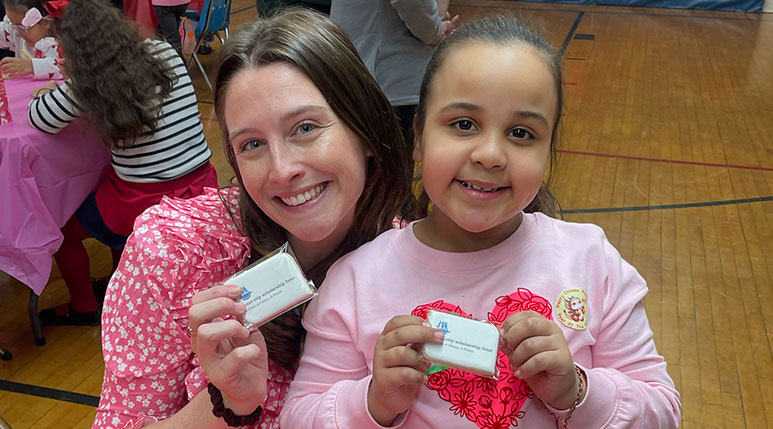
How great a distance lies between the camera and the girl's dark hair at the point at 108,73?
7.82 feet

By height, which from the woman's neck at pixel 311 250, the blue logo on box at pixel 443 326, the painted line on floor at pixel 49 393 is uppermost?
the blue logo on box at pixel 443 326

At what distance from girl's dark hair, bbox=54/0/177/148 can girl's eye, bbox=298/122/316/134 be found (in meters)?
1.60

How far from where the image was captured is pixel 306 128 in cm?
100

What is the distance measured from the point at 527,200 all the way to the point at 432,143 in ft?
0.51

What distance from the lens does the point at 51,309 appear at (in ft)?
9.45

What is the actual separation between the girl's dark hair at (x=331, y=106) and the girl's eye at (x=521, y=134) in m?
0.26

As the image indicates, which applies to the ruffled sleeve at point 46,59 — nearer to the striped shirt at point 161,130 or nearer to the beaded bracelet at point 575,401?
the striped shirt at point 161,130

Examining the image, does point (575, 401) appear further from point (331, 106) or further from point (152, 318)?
point (152, 318)

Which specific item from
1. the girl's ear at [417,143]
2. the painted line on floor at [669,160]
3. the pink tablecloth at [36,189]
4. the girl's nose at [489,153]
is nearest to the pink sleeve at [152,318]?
the girl's ear at [417,143]

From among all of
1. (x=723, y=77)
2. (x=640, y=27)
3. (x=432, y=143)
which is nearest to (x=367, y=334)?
(x=432, y=143)

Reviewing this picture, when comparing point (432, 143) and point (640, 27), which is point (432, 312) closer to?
point (432, 143)

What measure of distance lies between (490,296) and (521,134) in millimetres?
236

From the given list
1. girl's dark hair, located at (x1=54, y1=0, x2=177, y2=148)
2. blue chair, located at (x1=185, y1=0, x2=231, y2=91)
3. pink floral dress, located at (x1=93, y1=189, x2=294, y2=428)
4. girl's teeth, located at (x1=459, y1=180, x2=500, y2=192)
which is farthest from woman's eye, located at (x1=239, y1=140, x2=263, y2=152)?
blue chair, located at (x1=185, y1=0, x2=231, y2=91)

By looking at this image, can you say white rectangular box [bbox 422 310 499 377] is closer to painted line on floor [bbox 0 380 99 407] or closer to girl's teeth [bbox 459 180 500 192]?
girl's teeth [bbox 459 180 500 192]
